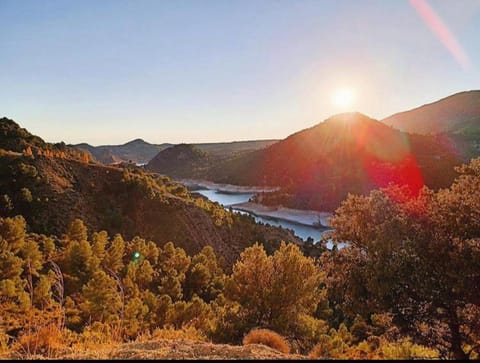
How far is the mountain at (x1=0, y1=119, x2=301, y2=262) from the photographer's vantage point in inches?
1315

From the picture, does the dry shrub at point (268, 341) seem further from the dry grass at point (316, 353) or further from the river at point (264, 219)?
the river at point (264, 219)

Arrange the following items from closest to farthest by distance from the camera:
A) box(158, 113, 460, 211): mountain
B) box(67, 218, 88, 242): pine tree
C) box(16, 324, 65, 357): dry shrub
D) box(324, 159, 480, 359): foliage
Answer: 1. box(16, 324, 65, 357): dry shrub
2. box(324, 159, 480, 359): foliage
3. box(67, 218, 88, 242): pine tree
4. box(158, 113, 460, 211): mountain

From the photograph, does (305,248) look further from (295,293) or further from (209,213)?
(295,293)

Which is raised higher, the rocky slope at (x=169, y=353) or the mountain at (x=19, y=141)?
the mountain at (x=19, y=141)

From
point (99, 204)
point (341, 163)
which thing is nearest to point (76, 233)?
point (99, 204)

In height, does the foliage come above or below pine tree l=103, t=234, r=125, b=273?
above

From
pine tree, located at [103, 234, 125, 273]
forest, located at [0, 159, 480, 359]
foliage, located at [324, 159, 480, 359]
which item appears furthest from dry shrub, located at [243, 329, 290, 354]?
pine tree, located at [103, 234, 125, 273]

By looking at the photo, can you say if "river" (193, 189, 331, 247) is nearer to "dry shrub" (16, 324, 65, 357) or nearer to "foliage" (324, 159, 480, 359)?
"foliage" (324, 159, 480, 359)

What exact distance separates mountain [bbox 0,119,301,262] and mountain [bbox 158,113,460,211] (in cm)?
7862

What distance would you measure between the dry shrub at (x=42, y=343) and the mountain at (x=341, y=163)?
356ft

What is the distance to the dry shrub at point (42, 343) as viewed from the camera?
245 inches

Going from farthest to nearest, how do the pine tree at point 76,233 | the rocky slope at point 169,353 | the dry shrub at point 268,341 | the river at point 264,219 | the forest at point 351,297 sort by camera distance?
the river at point 264,219, the pine tree at point 76,233, the forest at point 351,297, the dry shrub at point 268,341, the rocky slope at point 169,353

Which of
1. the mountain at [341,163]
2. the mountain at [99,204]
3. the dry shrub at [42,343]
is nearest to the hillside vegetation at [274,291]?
the dry shrub at [42,343]

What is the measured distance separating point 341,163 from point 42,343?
14806cm
